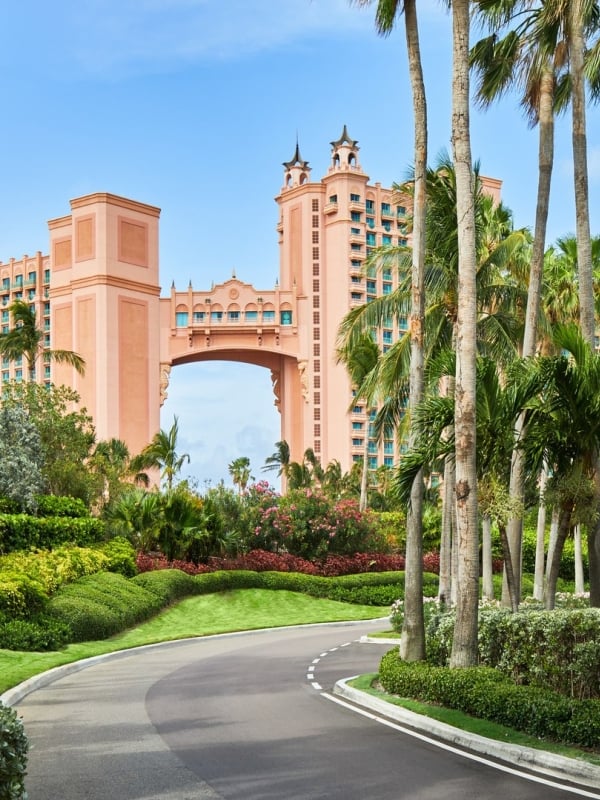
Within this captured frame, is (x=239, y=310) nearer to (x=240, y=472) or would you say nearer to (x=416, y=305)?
(x=240, y=472)

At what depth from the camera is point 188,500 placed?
42.9 metres

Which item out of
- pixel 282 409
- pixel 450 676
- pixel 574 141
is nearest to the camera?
pixel 450 676

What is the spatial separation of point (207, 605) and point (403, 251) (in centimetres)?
1570

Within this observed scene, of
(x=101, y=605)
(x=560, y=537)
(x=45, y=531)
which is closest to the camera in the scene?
(x=560, y=537)

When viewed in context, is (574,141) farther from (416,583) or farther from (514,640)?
(514,640)

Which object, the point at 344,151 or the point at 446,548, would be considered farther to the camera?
the point at 344,151

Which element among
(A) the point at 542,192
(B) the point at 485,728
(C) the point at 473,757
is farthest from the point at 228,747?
(A) the point at 542,192

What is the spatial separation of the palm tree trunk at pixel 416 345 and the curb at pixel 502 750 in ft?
9.08

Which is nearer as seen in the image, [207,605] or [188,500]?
[207,605]

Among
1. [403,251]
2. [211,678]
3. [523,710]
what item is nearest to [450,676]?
[523,710]

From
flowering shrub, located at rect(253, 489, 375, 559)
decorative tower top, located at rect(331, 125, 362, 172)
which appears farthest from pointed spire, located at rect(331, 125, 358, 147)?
flowering shrub, located at rect(253, 489, 375, 559)

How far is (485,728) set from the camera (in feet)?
41.8

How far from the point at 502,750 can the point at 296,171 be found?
106 meters

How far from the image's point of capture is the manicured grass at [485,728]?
11312 mm
